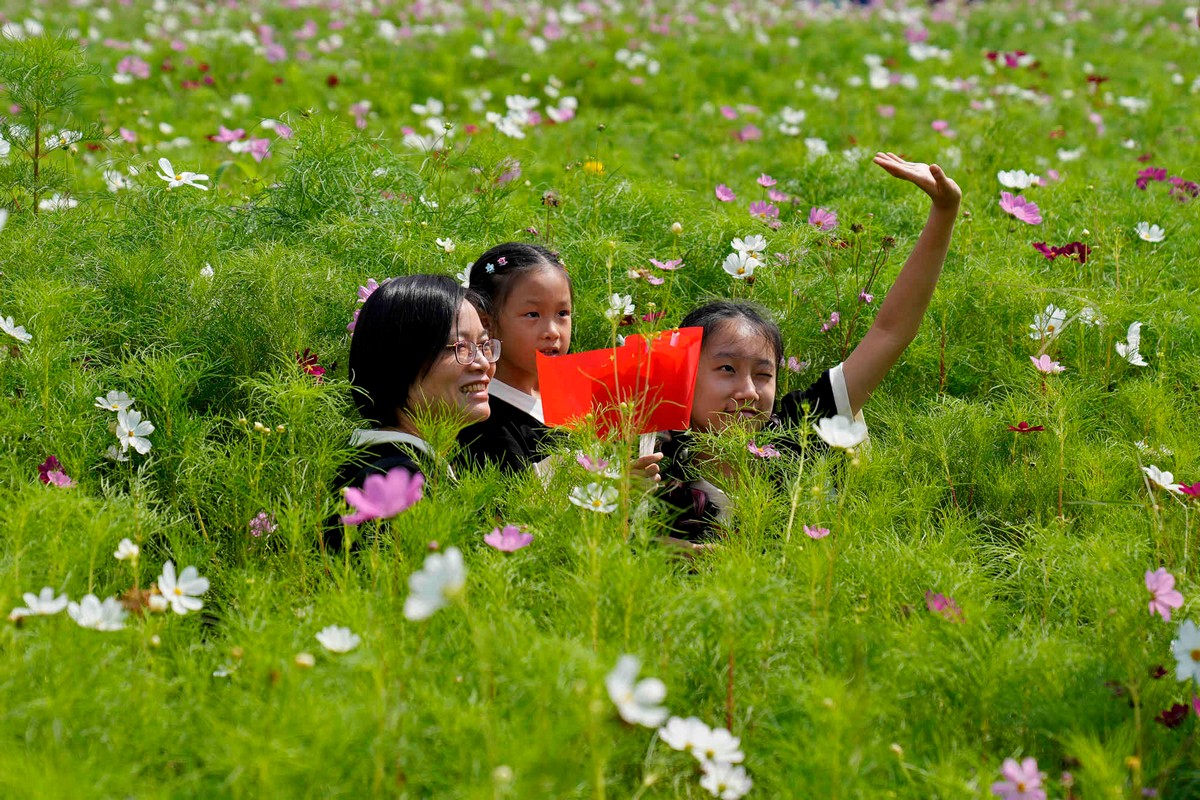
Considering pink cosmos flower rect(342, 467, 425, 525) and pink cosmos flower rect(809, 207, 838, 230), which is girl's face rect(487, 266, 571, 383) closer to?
pink cosmos flower rect(809, 207, 838, 230)

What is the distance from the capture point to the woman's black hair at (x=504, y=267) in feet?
9.77

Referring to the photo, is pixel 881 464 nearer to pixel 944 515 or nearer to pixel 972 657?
pixel 944 515

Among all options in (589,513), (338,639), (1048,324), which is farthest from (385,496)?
(1048,324)

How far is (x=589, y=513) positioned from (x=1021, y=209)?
1.98 metres

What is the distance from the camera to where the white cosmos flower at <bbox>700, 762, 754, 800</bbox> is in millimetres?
1659

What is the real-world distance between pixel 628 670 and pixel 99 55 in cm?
689

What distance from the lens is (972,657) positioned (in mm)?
1935

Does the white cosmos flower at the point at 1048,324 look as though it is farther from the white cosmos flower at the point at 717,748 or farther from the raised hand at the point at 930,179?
the white cosmos flower at the point at 717,748

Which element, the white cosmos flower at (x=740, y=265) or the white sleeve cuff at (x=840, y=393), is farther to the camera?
the white cosmos flower at (x=740, y=265)

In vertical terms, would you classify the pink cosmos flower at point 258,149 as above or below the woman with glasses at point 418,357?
below

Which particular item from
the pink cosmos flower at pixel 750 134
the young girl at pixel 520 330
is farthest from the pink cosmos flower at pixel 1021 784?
the pink cosmos flower at pixel 750 134

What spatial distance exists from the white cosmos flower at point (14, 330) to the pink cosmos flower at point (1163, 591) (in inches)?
87.8

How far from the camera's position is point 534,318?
116 inches

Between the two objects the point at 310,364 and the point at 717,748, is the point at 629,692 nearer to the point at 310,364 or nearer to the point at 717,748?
the point at 717,748
